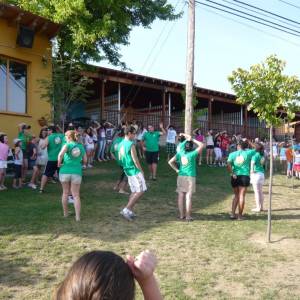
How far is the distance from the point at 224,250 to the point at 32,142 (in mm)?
6801

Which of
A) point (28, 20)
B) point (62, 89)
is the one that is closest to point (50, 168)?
point (62, 89)

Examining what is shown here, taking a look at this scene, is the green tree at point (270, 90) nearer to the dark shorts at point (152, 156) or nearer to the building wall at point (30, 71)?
the dark shorts at point (152, 156)

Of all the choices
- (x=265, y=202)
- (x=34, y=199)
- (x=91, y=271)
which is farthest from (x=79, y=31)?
(x=91, y=271)

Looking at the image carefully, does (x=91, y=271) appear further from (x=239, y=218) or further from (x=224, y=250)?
(x=239, y=218)

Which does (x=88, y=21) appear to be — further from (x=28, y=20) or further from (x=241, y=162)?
(x=241, y=162)

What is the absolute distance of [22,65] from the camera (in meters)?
15.6

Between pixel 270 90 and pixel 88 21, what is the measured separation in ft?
28.0

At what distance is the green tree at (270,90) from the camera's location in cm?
885

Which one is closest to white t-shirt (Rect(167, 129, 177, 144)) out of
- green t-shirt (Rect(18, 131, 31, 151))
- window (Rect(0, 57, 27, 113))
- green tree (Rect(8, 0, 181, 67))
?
green tree (Rect(8, 0, 181, 67))

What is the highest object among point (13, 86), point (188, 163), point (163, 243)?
point (13, 86)

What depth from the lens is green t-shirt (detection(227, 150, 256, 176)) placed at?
34.1 ft

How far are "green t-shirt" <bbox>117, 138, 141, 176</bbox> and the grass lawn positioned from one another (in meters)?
0.95

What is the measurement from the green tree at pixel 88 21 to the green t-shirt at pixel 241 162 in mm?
6679

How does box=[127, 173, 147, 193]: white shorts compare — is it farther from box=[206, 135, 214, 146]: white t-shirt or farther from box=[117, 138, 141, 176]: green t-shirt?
box=[206, 135, 214, 146]: white t-shirt
